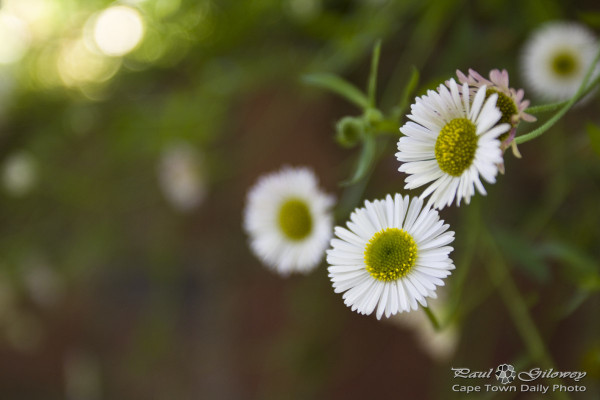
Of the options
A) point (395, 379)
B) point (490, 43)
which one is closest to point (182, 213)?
point (395, 379)

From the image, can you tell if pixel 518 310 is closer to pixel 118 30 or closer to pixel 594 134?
pixel 594 134

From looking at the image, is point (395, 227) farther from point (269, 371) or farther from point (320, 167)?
point (269, 371)

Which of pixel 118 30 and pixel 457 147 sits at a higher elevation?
pixel 118 30

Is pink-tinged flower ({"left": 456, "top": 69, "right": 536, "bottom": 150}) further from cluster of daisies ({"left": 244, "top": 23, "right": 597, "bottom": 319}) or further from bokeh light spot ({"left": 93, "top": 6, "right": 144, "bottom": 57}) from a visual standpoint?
bokeh light spot ({"left": 93, "top": 6, "right": 144, "bottom": 57})

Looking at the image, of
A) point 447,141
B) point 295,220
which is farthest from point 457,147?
point 295,220

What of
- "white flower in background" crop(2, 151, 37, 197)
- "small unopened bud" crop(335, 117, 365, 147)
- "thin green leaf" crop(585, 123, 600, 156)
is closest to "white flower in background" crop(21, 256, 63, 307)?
"white flower in background" crop(2, 151, 37, 197)
